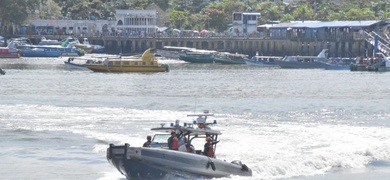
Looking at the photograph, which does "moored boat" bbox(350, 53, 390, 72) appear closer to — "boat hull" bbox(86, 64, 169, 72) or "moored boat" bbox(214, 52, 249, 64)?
"moored boat" bbox(214, 52, 249, 64)

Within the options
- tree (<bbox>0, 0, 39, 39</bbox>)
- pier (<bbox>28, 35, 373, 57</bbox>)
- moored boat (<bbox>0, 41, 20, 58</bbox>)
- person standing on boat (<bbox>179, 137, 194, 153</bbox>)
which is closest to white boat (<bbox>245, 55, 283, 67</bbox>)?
pier (<bbox>28, 35, 373, 57</bbox>)

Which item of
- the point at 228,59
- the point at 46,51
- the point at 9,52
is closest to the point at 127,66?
the point at 228,59

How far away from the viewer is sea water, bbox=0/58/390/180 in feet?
150

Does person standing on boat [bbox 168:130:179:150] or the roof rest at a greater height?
person standing on boat [bbox 168:130:179:150]

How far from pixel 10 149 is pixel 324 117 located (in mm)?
22856

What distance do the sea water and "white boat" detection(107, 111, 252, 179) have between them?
232 cm

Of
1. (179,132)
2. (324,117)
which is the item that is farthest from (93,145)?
(324,117)

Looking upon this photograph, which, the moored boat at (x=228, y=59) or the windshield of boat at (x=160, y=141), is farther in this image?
the moored boat at (x=228, y=59)

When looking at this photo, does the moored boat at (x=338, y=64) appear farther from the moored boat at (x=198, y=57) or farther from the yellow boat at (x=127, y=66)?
the yellow boat at (x=127, y=66)

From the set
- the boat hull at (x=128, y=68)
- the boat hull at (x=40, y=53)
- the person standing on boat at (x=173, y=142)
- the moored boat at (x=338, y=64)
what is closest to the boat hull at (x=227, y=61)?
the moored boat at (x=338, y=64)

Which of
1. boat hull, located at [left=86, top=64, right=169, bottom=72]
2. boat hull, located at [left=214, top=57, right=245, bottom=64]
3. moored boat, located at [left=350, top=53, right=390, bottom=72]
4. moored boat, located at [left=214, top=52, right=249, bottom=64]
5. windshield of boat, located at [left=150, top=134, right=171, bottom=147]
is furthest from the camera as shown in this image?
moored boat, located at [left=214, top=52, right=249, bottom=64]

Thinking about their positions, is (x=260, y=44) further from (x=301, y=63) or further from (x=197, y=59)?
(x=301, y=63)

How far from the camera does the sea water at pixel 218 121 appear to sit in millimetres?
45688

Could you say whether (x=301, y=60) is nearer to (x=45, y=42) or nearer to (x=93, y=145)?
(x=45, y=42)
